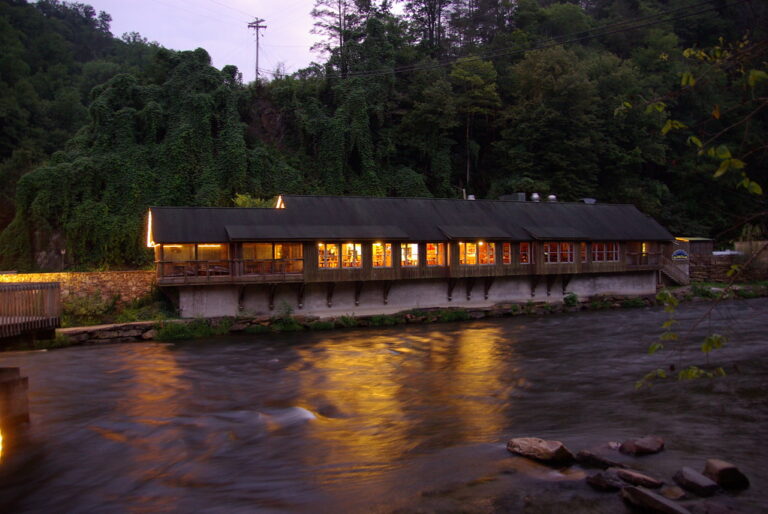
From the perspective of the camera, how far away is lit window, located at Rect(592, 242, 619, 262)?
35625 millimetres

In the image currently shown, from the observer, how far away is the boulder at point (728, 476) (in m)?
8.89

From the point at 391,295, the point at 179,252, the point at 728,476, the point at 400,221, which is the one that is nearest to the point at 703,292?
the point at 400,221

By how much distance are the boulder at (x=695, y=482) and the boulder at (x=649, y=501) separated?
0.75 m

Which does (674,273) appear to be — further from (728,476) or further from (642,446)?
(728,476)

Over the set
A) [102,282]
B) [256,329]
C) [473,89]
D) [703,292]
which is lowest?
[256,329]

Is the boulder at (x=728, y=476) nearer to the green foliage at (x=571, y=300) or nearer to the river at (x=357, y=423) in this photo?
the river at (x=357, y=423)

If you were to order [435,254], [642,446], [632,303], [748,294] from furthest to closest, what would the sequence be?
[748,294] → [632,303] → [435,254] → [642,446]

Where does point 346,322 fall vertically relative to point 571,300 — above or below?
below

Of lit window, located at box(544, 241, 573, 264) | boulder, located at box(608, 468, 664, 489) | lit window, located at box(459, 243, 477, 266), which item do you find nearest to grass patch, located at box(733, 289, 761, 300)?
lit window, located at box(544, 241, 573, 264)

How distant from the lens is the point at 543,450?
10188 millimetres

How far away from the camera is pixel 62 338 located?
23594 millimetres

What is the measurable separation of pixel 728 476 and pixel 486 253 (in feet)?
78.6

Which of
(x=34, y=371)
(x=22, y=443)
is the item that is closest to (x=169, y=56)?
(x=34, y=371)

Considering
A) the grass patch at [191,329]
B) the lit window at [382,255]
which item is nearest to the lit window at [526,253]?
the lit window at [382,255]
